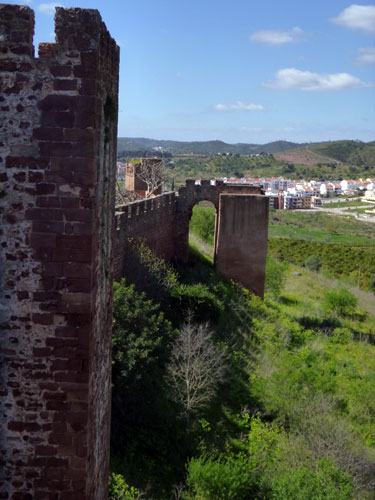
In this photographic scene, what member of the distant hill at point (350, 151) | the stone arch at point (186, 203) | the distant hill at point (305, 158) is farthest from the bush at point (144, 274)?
the distant hill at point (305, 158)

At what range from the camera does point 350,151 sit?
141m

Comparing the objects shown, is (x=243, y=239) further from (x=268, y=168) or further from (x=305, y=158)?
(x=305, y=158)

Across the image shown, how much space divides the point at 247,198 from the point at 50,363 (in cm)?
1679

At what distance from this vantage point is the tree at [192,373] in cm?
1177

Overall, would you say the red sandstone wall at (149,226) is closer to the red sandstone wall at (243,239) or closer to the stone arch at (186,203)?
the stone arch at (186,203)

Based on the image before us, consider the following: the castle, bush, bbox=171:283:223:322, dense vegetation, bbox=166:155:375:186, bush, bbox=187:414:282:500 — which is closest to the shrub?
bush, bbox=171:283:223:322

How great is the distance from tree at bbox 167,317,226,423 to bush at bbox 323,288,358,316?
1272cm

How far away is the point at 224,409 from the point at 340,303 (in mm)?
13163

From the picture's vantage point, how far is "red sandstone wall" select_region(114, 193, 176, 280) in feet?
44.6

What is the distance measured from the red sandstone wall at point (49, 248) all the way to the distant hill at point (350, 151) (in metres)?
134

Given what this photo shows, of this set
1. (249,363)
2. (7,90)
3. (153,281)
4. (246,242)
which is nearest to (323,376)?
(249,363)

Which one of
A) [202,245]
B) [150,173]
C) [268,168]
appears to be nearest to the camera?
[150,173]

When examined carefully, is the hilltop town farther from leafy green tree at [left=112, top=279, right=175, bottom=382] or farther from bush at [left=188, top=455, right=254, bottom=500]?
bush at [left=188, top=455, right=254, bottom=500]

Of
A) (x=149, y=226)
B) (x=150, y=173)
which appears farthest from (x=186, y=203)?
(x=149, y=226)
